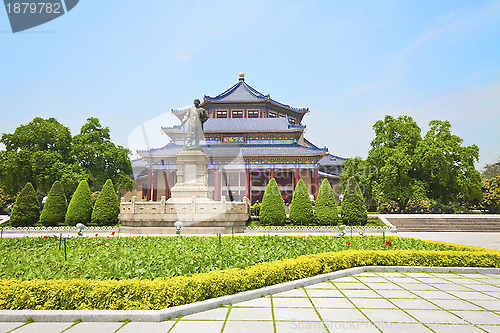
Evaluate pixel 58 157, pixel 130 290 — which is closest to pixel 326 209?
pixel 130 290

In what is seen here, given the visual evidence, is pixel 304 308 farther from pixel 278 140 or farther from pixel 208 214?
pixel 278 140

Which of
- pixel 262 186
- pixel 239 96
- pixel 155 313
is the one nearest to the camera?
pixel 155 313

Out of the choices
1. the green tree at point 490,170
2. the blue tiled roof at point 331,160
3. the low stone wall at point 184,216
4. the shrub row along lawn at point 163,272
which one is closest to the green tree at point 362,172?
the blue tiled roof at point 331,160

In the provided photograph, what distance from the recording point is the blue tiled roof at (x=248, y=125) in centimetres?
4168

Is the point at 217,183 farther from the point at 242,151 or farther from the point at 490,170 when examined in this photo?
the point at 490,170

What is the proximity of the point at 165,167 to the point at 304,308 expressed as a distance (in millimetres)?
38138

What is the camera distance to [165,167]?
41312mm

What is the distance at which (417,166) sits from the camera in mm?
31203

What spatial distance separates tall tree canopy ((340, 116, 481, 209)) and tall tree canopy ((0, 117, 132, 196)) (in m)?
27.4

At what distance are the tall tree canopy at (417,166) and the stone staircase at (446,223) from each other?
157 inches

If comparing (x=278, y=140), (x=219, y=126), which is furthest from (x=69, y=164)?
(x=278, y=140)

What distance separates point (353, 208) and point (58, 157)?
30591mm

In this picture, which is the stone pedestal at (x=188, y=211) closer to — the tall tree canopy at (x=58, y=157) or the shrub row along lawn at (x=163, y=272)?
the shrub row along lawn at (x=163, y=272)

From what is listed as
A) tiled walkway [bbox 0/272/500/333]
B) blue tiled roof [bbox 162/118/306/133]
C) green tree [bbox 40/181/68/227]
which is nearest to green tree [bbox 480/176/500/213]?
blue tiled roof [bbox 162/118/306/133]
